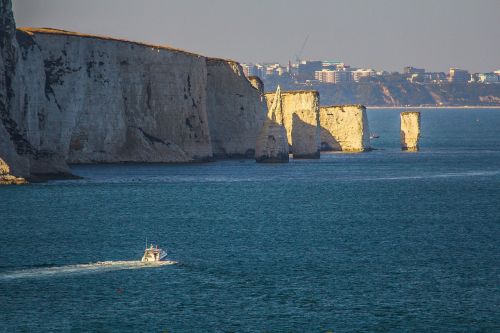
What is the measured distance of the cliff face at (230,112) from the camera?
449ft

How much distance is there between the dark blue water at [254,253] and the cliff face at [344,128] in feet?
164

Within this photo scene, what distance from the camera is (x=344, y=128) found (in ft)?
517

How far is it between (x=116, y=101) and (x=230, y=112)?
73.3 feet

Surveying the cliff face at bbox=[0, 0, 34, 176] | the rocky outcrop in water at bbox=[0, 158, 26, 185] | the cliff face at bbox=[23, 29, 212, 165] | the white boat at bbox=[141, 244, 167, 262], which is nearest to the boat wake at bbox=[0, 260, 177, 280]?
the white boat at bbox=[141, 244, 167, 262]

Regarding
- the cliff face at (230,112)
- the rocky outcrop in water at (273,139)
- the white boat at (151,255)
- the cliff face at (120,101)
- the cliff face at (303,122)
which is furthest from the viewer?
the cliff face at (303,122)

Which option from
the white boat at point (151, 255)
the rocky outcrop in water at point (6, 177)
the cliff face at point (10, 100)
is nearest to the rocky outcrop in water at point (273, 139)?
the cliff face at point (10, 100)

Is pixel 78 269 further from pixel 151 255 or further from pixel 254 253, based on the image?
pixel 254 253

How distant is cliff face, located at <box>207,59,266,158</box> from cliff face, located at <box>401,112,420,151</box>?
25319 millimetres

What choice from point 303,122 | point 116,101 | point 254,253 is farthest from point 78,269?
point 303,122

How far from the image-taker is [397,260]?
5700 cm

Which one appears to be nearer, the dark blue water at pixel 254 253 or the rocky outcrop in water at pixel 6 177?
the dark blue water at pixel 254 253

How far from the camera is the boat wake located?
Result: 51.2 metres

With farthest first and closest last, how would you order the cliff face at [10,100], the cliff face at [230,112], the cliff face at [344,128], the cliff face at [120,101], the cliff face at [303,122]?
the cliff face at [344,128] → the cliff face at [303,122] → the cliff face at [230,112] → the cliff face at [120,101] → the cliff face at [10,100]

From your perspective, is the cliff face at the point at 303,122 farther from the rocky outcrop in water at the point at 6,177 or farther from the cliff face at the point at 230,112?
the rocky outcrop in water at the point at 6,177
